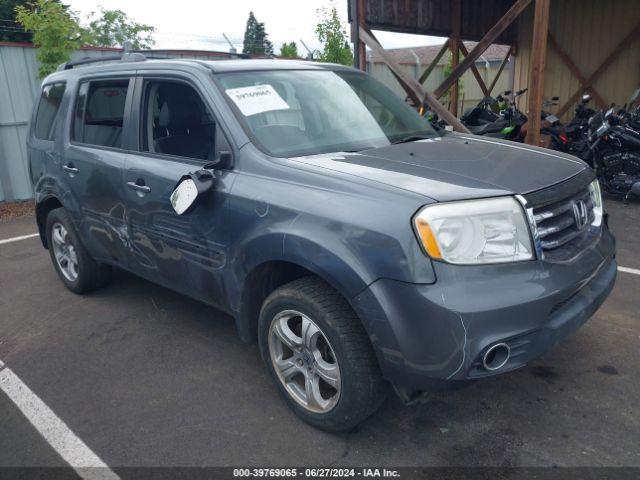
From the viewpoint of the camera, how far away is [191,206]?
10.3ft

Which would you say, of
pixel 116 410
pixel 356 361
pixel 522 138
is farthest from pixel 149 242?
pixel 522 138

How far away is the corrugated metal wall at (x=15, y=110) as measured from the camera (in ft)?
29.9

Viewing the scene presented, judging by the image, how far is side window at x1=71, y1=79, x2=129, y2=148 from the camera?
13.3 ft

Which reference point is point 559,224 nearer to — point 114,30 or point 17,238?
point 17,238

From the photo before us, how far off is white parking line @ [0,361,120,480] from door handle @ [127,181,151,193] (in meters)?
1.39

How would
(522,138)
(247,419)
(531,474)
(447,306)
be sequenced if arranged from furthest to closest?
(522,138) < (247,419) < (531,474) < (447,306)

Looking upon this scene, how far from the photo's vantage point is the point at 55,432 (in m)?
3.09

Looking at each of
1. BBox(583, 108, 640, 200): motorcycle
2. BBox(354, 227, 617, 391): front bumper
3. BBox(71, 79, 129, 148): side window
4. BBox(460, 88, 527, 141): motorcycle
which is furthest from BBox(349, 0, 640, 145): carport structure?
BBox(354, 227, 617, 391): front bumper

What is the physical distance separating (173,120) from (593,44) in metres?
10.2

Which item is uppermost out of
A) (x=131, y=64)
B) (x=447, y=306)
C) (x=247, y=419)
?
(x=131, y=64)

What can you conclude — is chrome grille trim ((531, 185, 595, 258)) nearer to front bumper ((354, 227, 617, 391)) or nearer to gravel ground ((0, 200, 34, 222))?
front bumper ((354, 227, 617, 391))

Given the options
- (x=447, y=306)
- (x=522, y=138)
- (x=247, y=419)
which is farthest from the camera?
(x=522, y=138)

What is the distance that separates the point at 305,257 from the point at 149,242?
4.92 feet

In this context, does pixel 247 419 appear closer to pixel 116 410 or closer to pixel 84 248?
pixel 116 410
